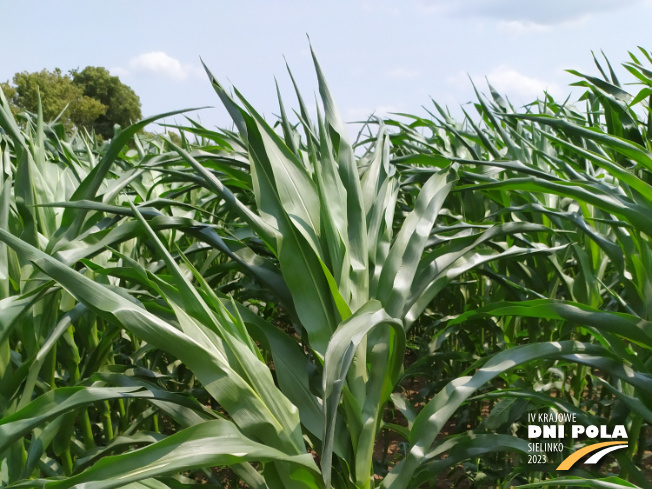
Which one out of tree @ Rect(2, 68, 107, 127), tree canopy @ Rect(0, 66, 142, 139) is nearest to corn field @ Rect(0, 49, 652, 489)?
tree canopy @ Rect(0, 66, 142, 139)

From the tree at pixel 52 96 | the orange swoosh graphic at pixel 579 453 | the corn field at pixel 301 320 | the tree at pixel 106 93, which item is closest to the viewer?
the corn field at pixel 301 320

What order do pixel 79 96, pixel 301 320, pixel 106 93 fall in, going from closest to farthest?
1. pixel 301 320
2. pixel 79 96
3. pixel 106 93

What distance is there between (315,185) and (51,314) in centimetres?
55

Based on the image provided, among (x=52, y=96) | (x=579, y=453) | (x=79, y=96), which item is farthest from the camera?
(x=79, y=96)

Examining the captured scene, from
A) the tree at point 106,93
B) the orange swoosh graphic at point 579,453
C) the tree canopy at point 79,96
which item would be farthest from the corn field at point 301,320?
the tree at point 106,93

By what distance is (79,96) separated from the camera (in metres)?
29.8

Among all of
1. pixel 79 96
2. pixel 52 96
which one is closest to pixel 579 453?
pixel 52 96

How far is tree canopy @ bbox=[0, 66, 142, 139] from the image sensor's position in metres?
25.2

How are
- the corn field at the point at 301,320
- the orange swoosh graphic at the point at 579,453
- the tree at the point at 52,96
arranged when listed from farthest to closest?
the tree at the point at 52,96, the orange swoosh graphic at the point at 579,453, the corn field at the point at 301,320

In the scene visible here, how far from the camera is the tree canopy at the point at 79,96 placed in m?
25.2

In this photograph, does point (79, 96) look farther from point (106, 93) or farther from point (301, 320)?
point (301, 320)

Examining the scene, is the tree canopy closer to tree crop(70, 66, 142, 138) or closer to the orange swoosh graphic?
tree crop(70, 66, 142, 138)

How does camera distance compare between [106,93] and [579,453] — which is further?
[106,93]

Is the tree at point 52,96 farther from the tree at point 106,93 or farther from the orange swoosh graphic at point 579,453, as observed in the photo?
the orange swoosh graphic at point 579,453
